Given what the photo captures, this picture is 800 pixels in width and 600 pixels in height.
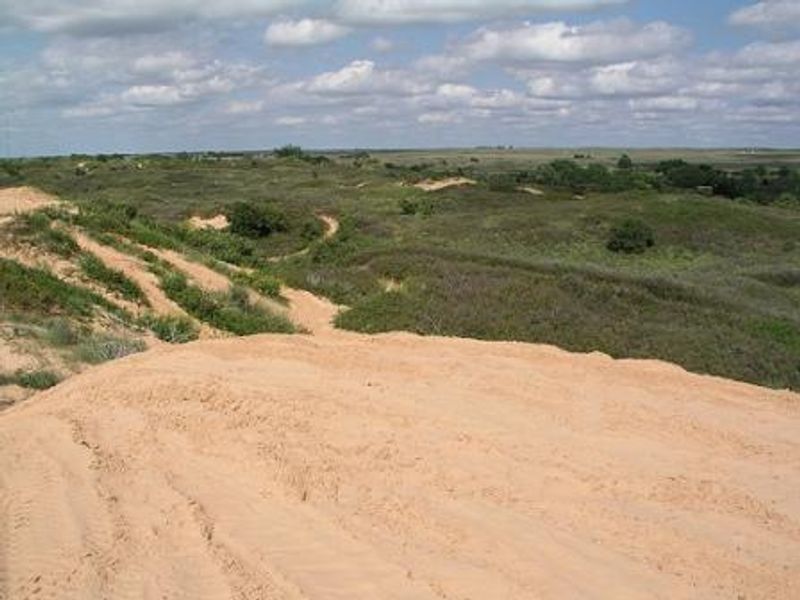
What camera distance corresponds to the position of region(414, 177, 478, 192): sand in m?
71.2

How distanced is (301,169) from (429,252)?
61.8 m

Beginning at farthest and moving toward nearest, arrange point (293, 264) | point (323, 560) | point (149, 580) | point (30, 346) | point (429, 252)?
point (293, 264) → point (429, 252) → point (30, 346) → point (323, 560) → point (149, 580)

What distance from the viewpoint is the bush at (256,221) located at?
1747 inches

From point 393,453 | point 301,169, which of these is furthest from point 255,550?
point 301,169

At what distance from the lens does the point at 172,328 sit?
15891mm

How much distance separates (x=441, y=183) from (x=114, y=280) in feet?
190

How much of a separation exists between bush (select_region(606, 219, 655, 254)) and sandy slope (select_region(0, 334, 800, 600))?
37.7m

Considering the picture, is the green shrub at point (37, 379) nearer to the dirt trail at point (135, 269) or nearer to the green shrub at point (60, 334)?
the green shrub at point (60, 334)

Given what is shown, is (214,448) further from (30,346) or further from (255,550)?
(30,346)

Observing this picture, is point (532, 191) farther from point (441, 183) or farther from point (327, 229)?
point (327, 229)

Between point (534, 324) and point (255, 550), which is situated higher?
→ point (255, 550)

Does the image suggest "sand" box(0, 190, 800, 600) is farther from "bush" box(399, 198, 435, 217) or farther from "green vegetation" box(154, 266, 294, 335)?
"bush" box(399, 198, 435, 217)

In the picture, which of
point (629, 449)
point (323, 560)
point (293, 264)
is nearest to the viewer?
point (323, 560)

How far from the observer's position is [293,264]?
32562mm
